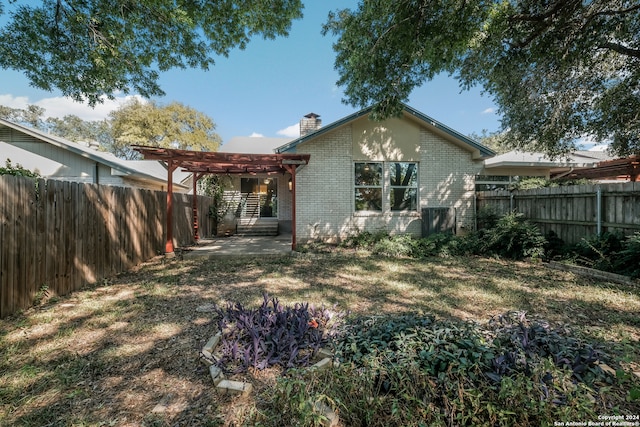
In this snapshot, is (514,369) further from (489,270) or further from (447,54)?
(447,54)

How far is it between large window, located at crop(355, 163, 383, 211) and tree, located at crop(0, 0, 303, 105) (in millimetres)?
5041

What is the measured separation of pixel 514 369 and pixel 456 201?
9.44m

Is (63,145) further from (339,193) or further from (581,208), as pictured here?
(581,208)

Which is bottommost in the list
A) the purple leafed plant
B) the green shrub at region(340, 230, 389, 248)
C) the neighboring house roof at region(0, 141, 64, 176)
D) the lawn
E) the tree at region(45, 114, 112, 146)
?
the lawn

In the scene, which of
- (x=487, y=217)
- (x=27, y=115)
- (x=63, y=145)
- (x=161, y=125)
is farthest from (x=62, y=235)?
(x=27, y=115)

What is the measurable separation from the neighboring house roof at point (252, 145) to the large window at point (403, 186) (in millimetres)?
9342

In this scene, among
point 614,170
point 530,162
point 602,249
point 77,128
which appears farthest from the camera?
point 77,128

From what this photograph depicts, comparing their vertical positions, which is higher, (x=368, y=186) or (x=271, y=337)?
(x=368, y=186)

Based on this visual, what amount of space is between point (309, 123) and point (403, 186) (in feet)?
25.8

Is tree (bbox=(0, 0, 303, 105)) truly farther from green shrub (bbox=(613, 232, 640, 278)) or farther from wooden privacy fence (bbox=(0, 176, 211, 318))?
green shrub (bbox=(613, 232, 640, 278))

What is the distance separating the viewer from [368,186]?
10219 mm

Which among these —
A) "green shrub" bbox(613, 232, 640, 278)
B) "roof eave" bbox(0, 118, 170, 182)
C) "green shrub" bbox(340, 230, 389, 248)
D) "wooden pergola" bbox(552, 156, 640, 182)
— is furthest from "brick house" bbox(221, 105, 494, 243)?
"roof eave" bbox(0, 118, 170, 182)

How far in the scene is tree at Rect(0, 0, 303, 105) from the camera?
5.78 m

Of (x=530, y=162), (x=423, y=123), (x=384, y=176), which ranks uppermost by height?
(x=423, y=123)
